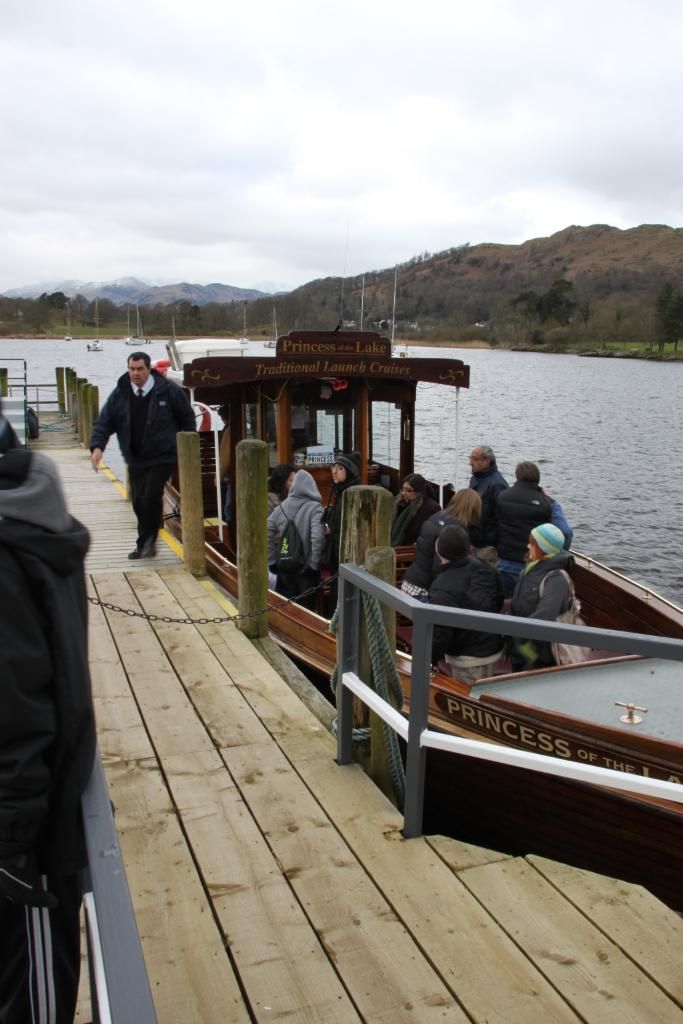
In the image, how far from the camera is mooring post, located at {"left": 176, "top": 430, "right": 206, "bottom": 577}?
7.46m

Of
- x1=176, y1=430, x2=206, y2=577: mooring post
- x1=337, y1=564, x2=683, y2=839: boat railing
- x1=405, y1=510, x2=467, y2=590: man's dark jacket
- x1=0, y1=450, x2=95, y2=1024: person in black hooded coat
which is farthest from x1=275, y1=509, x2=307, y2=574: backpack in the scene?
x1=0, y1=450, x2=95, y2=1024: person in black hooded coat

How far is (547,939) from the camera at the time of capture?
104 inches

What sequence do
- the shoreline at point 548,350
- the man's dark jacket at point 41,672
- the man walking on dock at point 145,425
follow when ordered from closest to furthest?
1. the man's dark jacket at point 41,672
2. the man walking on dock at point 145,425
3. the shoreline at point 548,350

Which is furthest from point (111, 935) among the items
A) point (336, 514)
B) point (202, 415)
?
point (202, 415)

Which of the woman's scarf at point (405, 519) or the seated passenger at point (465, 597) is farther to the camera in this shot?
the woman's scarf at point (405, 519)

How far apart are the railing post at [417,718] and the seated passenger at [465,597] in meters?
1.73

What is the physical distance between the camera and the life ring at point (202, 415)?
984 centimetres

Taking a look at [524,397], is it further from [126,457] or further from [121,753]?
[121,753]

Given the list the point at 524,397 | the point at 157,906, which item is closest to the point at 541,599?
the point at 157,906

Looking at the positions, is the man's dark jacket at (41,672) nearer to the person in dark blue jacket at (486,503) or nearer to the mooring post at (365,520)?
the mooring post at (365,520)

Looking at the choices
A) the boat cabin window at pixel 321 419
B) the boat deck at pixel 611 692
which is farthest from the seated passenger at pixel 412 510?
the boat deck at pixel 611 692

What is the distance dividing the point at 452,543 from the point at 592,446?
1152 inches

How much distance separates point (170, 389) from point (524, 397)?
46.3 metres

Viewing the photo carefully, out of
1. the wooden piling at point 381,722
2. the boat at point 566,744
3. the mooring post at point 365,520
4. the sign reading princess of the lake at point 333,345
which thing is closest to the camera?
the wooden piling at point 381,722
